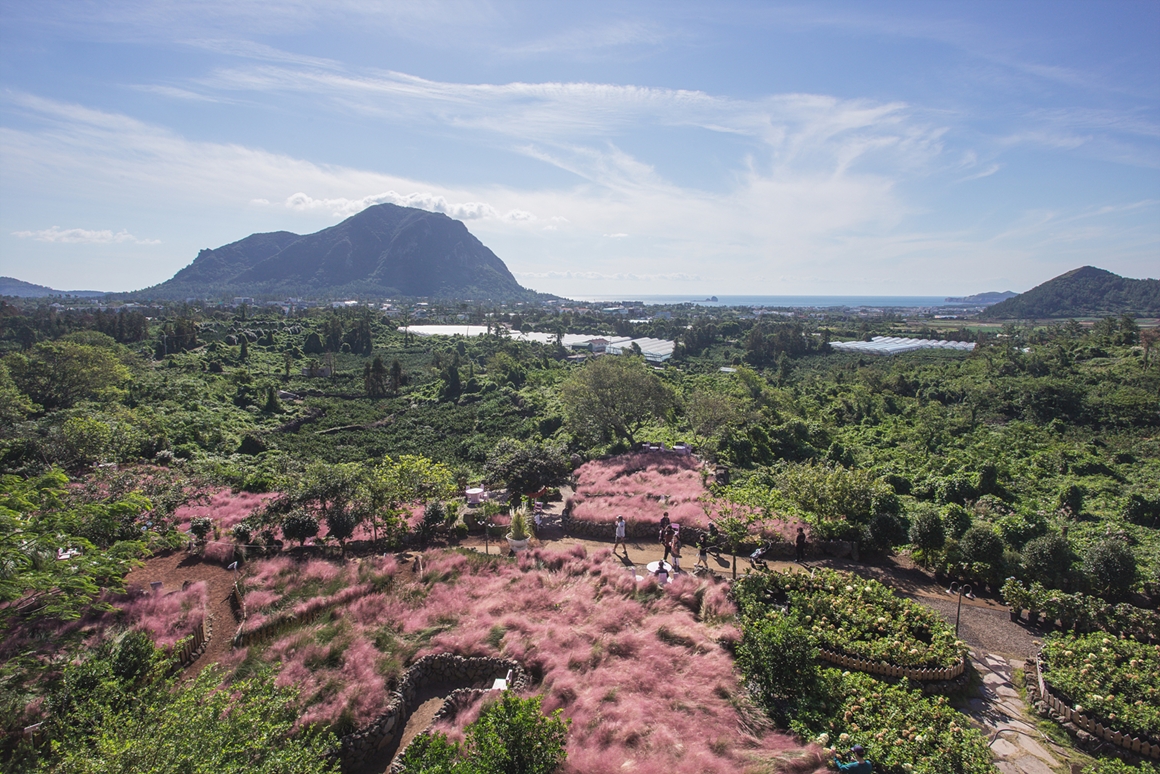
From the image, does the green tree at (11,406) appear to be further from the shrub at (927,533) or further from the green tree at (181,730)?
the shrub at (927,533)

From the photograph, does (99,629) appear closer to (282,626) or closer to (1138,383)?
(282,626)

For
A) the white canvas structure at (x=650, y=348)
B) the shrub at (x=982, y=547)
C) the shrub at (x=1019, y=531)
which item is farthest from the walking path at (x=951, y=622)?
the white canvas structure at (x=650, y=348)

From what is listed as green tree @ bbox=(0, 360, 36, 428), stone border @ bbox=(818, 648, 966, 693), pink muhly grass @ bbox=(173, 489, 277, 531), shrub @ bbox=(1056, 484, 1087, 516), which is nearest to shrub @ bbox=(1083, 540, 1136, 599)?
stone border @ bbox=(818, 648, 966, 693)

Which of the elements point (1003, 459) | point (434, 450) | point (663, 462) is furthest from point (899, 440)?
point (434, 450)

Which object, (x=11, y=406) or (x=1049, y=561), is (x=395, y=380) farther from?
(x=1049, y=561)

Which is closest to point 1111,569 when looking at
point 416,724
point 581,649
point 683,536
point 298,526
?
point 683,536
